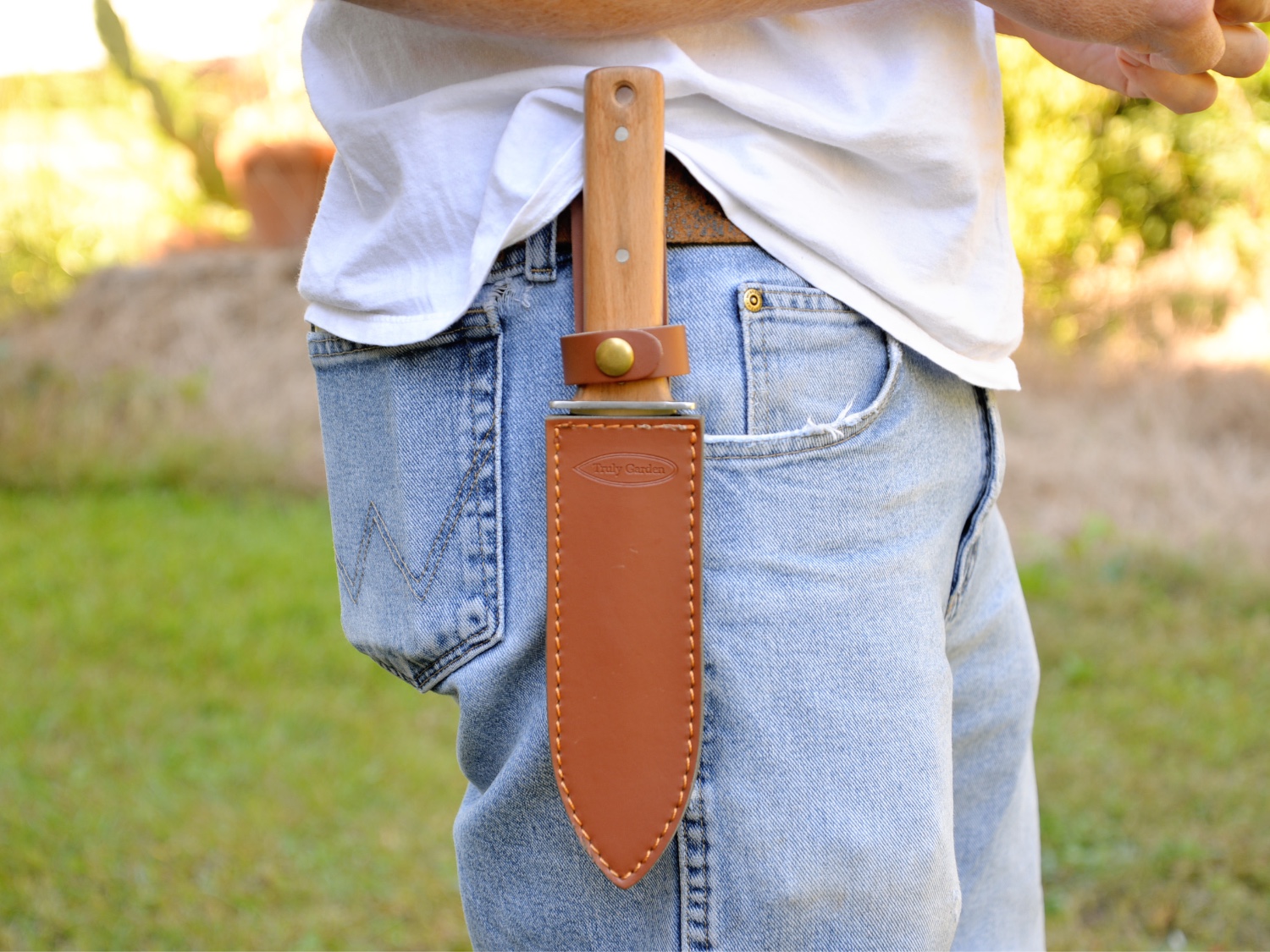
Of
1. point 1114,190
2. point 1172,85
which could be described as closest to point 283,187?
point 1114,190

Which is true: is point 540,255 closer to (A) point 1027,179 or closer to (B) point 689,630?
(B) point 689,630

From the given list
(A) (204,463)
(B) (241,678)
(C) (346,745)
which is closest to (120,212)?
(A) (204,463)

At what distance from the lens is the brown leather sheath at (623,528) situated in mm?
746

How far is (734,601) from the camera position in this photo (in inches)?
30.0

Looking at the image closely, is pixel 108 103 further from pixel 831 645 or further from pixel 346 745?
pixel 831 645

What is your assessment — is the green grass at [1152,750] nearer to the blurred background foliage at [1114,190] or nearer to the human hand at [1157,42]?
the human hand at [1157,42]

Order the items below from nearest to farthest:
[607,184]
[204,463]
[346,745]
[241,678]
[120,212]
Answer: [607,184]
[346,745]
[241,678]
[204,463]
[120,212]

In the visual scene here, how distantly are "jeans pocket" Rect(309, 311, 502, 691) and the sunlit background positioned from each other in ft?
5.83

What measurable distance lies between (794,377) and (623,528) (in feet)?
0.55

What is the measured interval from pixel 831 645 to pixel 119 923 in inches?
85.7

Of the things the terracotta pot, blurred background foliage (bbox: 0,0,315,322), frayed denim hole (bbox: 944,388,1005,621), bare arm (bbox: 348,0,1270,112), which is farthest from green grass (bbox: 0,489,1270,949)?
blurred background foliage (bbox: 0,0,315,322)

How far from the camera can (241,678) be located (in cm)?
343

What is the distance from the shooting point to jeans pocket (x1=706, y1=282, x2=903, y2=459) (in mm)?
771

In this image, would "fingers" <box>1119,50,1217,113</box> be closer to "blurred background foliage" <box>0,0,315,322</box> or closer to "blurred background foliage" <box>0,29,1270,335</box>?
"blurred background foliage" <box>0,29,1270,335</box>
